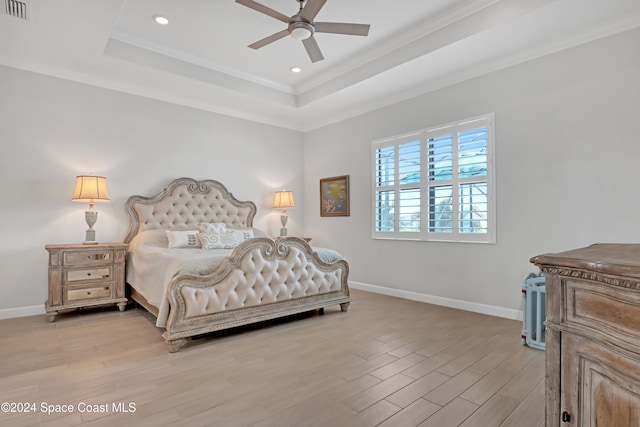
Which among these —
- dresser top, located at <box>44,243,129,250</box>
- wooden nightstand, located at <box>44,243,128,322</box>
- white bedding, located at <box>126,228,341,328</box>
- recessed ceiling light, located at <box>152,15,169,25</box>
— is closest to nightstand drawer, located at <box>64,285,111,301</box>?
wooden nightstand, located at <box>44,243,128,322</box>

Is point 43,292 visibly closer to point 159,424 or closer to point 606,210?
point 159,424

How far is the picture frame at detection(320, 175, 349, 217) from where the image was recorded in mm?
5574

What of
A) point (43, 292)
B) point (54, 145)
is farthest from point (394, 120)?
point (43, 292)

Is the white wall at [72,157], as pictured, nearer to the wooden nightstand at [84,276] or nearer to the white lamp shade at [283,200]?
the wooden nightstand at [84,276]

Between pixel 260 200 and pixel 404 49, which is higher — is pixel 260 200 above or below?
below

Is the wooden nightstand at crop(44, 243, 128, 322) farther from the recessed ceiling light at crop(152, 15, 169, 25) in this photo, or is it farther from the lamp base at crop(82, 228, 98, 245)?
the recessed ceiling light at crop(152, 15, 169, 25)

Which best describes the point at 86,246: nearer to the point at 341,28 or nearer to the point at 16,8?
the point at 16,8

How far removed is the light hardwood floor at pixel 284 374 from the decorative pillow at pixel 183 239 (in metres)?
0.99

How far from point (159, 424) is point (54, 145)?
3714 mm

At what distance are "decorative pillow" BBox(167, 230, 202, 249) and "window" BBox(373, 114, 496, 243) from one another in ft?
8.39

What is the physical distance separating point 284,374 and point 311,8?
2783 mm

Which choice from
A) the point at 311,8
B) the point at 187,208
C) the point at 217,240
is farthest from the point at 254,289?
the point at 311,8

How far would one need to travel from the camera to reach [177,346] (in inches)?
111

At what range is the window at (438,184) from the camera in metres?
3.92
